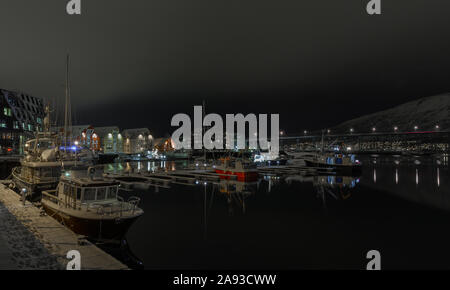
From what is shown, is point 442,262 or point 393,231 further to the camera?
point 393,231

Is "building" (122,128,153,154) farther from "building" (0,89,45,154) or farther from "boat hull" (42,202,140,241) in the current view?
"boat hull" (42,202,140,241)

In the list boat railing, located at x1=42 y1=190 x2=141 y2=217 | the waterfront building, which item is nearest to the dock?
boat railing, located at x1=42 y1=190 x2=141 y2=217

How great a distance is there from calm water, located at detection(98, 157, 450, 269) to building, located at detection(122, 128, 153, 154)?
115 metres

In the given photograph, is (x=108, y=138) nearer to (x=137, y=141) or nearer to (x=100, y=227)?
(x=137, y=141)

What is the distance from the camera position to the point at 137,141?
149 m

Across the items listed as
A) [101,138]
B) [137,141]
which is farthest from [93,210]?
[137,141]

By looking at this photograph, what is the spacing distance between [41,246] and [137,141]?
5587 inches

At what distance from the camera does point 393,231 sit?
73.4ft
